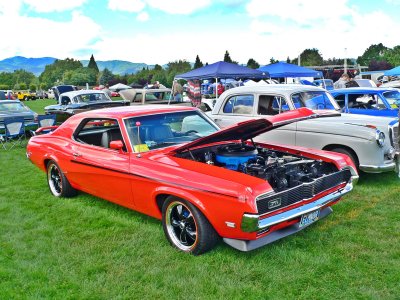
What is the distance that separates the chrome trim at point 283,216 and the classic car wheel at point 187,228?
0.49 m

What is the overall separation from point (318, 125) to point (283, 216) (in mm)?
3320

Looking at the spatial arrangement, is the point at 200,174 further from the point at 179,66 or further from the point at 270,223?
the point at 179,66

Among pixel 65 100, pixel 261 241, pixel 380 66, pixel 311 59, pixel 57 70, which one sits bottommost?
pixel 261 241

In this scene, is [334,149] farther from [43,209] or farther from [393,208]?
[43,209]

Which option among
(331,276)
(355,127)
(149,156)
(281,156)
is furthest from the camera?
(355,127)

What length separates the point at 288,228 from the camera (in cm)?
387

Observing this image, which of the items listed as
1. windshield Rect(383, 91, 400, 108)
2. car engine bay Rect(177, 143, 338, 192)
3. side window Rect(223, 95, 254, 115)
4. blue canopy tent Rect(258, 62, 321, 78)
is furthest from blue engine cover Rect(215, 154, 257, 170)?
blue canopy tent Rect(258, 62, 321, 78)

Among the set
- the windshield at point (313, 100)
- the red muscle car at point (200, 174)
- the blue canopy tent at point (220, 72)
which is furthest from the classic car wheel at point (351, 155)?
the blue canopy tent at point (220, 72)

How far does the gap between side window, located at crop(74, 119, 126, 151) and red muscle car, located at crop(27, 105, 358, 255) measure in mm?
14

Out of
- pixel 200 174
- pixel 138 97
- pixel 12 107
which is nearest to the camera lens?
pixel 200 174

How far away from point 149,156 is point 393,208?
3248 millimetres

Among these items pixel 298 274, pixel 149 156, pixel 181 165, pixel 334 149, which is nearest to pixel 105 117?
pixel 149 156

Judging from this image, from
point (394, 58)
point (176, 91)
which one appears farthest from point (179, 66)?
point (176, 91)

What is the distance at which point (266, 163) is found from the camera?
173 inches
